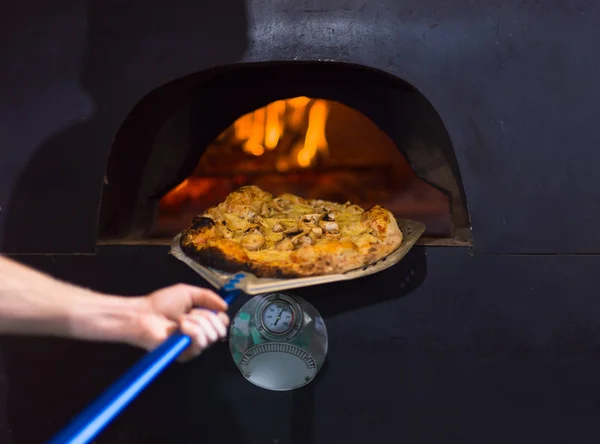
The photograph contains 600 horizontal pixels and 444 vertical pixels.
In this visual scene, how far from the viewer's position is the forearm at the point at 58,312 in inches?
34.0

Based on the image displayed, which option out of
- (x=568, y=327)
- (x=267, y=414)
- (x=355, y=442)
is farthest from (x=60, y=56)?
(x=568, y=327)

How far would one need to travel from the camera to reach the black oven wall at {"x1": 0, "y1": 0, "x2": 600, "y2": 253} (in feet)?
3.92

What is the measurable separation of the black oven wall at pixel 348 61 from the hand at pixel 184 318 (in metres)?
0.52

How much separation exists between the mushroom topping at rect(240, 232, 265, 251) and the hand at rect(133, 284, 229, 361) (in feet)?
0.94

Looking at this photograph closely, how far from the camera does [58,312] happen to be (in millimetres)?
874

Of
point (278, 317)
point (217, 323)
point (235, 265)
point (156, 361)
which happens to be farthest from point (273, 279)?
point (156, 361)

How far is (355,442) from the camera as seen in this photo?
124cm

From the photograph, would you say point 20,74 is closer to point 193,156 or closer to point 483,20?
point 193,156

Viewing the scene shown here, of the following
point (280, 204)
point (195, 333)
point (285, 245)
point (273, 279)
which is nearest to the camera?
point (195, 333)

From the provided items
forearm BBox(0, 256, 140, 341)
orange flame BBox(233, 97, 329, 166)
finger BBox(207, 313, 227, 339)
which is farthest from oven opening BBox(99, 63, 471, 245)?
finger BBox(207, 313, 227, 339)

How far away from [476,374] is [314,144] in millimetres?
818

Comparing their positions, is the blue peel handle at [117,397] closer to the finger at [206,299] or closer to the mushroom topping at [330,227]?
the finger at [206,299]

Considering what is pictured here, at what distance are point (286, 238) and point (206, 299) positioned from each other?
0.37 m

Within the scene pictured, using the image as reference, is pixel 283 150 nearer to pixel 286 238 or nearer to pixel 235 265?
pixel 286 238
